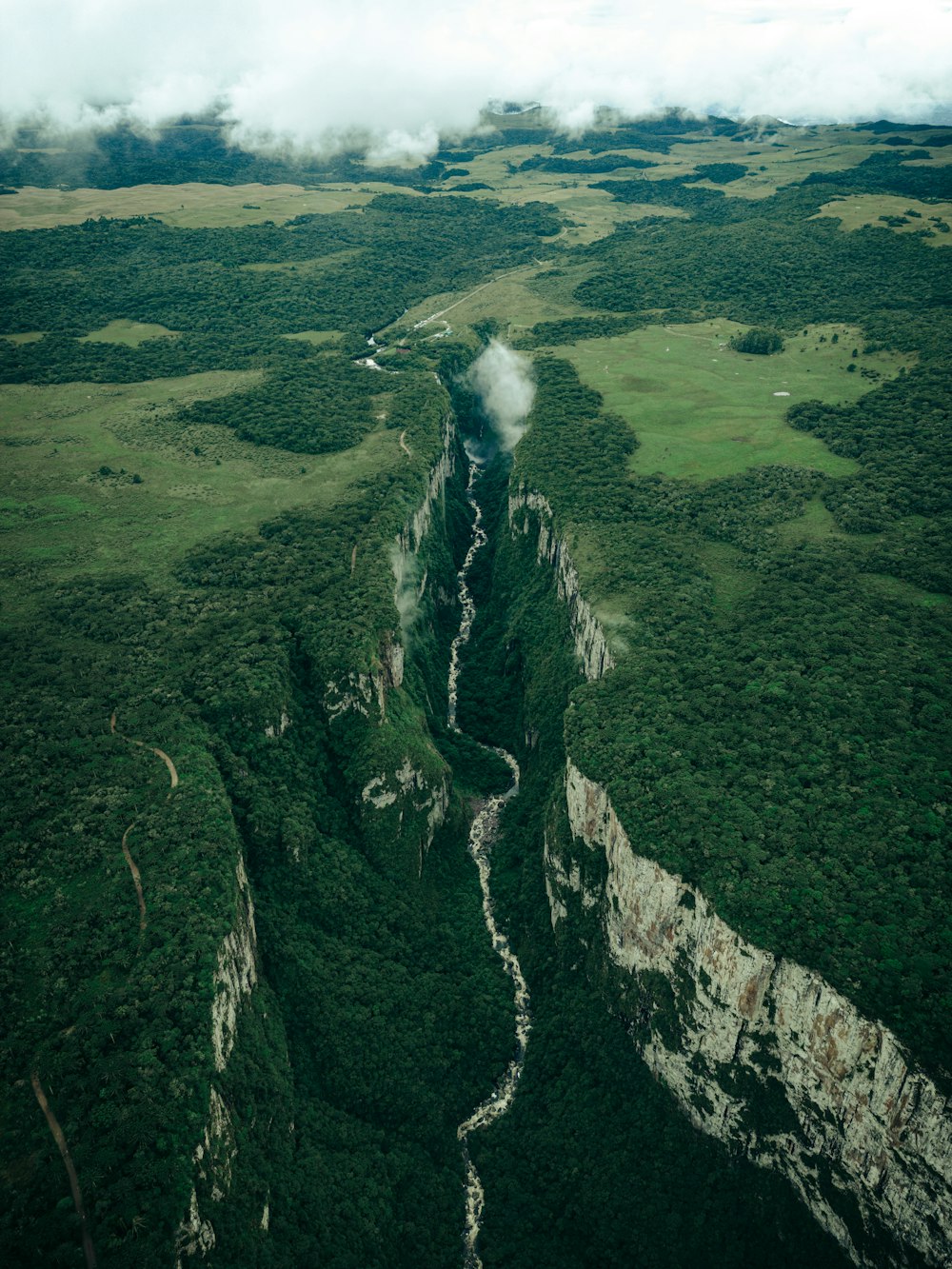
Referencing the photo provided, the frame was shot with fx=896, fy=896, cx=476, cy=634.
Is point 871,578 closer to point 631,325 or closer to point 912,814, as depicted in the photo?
point 912,814

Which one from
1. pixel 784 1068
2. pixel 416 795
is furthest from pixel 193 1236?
Answer: pixel 416 795

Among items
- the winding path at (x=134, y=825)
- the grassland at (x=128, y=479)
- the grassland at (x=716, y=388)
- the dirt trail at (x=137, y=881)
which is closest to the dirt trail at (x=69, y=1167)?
the winding path at (x=134, y=825)

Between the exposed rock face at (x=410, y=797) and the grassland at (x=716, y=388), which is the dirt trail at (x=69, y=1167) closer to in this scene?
the exposed rock face at (x=410, y=797)

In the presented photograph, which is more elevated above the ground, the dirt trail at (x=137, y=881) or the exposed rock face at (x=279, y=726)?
the dirt trail at (x=137, y=881)

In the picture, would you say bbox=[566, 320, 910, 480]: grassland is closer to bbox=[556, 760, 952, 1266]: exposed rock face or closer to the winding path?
bbox=[556, 760, 952, 1266]: exposed rock face

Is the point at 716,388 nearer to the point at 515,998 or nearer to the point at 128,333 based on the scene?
the point at 515,998

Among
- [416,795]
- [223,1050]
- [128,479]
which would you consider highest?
[128,479]

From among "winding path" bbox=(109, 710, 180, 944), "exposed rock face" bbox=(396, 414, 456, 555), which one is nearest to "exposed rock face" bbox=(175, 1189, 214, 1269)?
"winding path" bbox=(109, 710, 180, 944)
